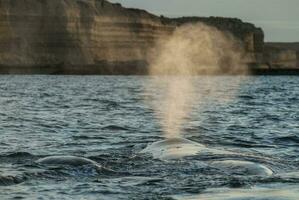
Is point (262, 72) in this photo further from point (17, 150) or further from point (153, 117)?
point (17, 150)

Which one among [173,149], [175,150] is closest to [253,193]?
[175,150]

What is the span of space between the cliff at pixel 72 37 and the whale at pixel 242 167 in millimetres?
126171

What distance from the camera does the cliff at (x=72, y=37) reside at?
467ft

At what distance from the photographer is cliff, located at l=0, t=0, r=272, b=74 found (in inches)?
5600

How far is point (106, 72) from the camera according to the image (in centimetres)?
15288

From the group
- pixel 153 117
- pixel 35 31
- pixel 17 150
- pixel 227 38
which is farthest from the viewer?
pixel 227 38

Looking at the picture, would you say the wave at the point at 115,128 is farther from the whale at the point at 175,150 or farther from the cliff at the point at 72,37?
the cliff at the point at 72,37

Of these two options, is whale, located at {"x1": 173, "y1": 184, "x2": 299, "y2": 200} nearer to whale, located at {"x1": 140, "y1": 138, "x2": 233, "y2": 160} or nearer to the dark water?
the dark water

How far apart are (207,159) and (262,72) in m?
175

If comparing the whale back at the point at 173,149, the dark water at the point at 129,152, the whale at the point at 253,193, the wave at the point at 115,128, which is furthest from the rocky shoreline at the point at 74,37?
the whale at the point at 253,193

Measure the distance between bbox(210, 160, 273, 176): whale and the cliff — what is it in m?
126

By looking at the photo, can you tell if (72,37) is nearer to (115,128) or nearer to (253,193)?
(115,128)

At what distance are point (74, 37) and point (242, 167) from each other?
131442 millimetres

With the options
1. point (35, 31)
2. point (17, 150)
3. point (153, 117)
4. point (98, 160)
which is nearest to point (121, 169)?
point (98, 160)
